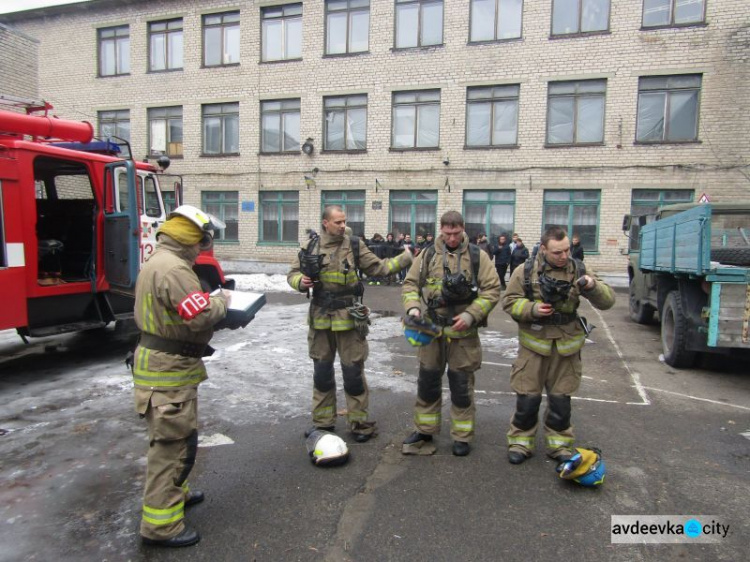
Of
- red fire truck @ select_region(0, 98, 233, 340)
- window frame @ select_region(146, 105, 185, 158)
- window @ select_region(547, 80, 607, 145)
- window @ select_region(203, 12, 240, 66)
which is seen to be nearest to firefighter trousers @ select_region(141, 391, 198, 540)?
red fire truck @ select_region(0, 98, 233, 340)

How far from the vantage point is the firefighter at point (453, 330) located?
156 inches

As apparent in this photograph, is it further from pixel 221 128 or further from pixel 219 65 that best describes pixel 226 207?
pixel 219 65

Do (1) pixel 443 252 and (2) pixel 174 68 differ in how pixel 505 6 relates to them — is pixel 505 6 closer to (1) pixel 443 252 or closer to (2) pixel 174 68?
(2) pixel 174 68

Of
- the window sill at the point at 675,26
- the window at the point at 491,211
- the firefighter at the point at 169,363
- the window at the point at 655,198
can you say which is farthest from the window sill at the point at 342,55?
the firefighter at the point at 169,363

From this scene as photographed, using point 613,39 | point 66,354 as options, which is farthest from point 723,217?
point 613,39

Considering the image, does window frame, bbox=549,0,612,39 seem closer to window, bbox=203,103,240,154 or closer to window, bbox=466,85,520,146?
window, bbox=466,85,520,146

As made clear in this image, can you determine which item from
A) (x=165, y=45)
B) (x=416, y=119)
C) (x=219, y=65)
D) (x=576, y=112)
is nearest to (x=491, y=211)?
(x=576, y=112)

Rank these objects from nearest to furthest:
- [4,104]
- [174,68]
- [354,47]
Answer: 1. [4,104]
2. [354,47]
3. [174,68]

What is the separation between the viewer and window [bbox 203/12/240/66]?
19.6 m

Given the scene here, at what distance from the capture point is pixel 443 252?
13.5 ft

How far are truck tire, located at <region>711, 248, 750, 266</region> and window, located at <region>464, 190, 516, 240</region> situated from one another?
10.1m

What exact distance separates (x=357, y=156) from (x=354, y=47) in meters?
3.90

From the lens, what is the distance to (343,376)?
420 centimetres

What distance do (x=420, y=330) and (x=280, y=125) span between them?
17140 mm
